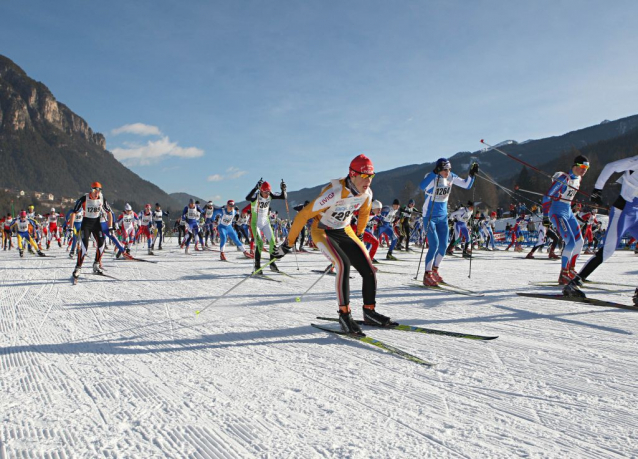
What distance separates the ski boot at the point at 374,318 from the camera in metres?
4.21

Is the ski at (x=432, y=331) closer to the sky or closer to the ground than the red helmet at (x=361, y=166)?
closer to the ground

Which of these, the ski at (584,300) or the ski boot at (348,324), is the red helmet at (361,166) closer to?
the ski boot at (348,324)

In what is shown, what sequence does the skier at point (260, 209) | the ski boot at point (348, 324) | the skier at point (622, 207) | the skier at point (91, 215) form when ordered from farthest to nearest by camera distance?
the skier at point (260, 209) → the skier at point (91, 215) → the skier at point (622, 207) → the ski boot at point (348, 324)

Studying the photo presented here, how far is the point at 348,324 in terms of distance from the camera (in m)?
3.96

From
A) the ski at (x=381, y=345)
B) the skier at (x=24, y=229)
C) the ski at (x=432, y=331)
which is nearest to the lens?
the ski at (x=381, y=345)

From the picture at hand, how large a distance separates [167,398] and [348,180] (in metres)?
2.60

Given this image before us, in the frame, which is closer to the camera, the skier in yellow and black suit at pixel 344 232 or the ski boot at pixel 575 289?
the skier in yellow and black suit at pixel 344 232

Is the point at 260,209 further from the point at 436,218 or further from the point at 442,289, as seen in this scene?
the point at 442,289

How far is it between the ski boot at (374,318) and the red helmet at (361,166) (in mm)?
1496

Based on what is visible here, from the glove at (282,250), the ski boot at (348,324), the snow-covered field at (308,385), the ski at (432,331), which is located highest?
the glove at (282,250)

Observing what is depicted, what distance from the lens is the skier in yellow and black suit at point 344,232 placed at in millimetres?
3982

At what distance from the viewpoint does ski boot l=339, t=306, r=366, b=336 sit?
3.90 meters

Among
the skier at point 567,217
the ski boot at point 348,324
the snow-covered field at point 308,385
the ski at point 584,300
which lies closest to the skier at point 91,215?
the snow-covered field at point 308,385

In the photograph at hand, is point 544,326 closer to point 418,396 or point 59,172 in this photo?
point 418,396
